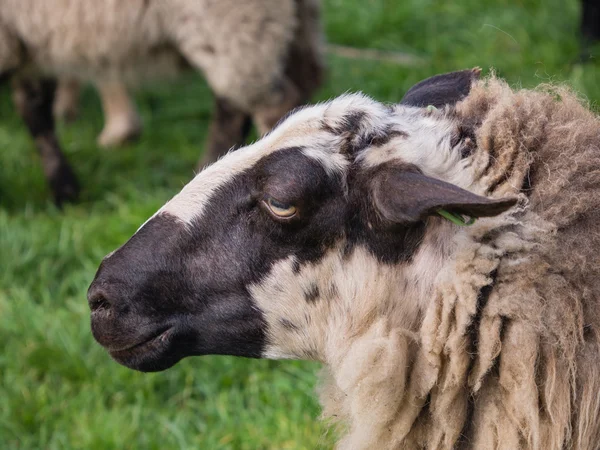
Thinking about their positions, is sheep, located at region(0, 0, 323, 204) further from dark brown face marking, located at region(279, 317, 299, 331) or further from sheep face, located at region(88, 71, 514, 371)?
dark brown face marking, located at region(279, 317, 299, 331)

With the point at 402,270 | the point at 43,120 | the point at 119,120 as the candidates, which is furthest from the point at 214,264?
the point at 119,120

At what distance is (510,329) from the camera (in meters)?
2.14

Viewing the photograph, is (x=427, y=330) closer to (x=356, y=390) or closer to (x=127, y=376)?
(x=356, y=390)

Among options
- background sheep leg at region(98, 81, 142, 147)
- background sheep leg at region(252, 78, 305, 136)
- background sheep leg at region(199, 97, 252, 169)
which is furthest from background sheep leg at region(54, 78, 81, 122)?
background sheep leg at region(252, 78, 305, 136)

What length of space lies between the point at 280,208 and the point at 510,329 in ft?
2.09

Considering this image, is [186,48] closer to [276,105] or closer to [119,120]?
[276,105]

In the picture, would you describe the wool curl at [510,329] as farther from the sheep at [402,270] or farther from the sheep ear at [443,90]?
the sheep ear at [443,90]

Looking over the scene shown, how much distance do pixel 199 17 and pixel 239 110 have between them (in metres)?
0.68

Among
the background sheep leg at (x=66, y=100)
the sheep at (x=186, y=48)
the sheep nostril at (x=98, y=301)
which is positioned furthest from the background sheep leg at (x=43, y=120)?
the sheep nostril at (x=98, y=301)

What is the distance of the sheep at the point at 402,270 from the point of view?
213 centimetres

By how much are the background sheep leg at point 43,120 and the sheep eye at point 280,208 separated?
12.3 ft

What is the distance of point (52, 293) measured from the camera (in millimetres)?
4465

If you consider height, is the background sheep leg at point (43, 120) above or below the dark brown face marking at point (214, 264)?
below

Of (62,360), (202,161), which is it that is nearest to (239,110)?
(202,161)
